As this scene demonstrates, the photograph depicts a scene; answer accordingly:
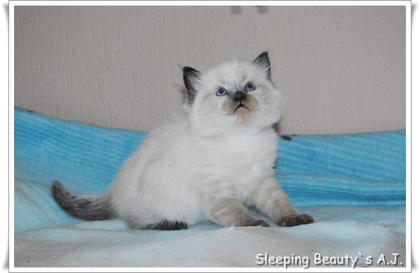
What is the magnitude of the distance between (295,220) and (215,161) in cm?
37

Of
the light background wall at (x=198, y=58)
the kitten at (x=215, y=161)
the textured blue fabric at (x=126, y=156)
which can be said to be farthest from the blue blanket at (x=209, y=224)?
the light background wall at (x=198, y=58)

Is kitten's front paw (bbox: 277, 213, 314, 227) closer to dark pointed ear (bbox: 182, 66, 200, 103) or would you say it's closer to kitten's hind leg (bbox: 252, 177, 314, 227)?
kitten's hind leg (bbox: 252, 177, 314, 227)

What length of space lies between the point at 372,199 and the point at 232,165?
0.73m

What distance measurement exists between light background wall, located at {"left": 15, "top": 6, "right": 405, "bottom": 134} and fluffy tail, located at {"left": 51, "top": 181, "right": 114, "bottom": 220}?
23.9 inches

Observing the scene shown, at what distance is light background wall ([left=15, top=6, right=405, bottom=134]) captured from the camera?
104 inches

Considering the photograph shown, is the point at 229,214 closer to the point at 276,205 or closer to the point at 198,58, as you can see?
the point at 276,205

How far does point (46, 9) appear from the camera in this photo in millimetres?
2592

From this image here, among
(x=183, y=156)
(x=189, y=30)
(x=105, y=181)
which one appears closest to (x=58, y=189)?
(x=105, y=181)

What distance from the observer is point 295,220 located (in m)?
1.89

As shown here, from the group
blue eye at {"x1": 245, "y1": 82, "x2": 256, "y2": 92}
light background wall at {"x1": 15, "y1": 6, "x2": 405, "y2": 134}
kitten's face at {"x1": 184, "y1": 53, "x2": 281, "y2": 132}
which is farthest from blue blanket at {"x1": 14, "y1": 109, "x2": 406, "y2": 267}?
blue eye at {"x1": 245, "y1": 82, "x2": 256, "y2": 92}

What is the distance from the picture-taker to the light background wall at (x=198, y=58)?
8.66ft

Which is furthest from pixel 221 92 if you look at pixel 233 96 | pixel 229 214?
pixel 229 214

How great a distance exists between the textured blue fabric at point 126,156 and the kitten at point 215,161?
1.27 feet

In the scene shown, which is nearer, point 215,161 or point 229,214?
point 229,214
